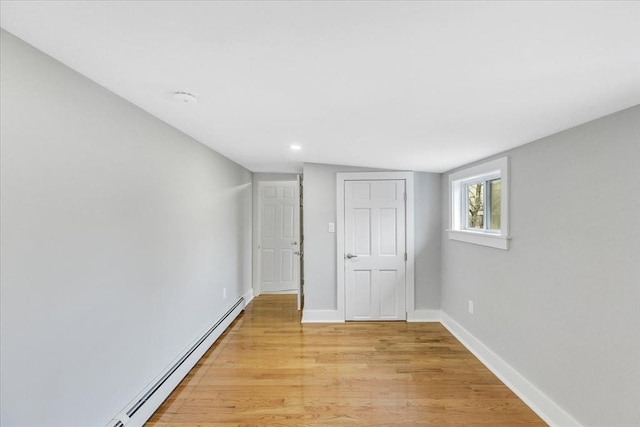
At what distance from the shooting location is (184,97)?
1598 mm

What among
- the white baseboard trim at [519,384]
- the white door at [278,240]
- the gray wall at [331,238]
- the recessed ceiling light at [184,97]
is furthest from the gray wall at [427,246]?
the recessed ceiling light at [184,97]

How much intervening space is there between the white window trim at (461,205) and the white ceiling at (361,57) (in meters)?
0.60

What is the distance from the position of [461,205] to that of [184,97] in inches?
120

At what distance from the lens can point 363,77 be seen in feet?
4.21

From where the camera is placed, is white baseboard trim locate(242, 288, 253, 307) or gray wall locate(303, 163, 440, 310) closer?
gray wall locate(303, 163, 440, 310)

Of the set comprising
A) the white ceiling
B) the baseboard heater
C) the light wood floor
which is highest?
the white ceiling

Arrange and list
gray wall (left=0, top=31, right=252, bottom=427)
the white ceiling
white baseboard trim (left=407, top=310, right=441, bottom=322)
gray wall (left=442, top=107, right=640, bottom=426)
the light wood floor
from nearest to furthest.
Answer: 1. the white ceiling
2. gray wall (left=0, top=31, right=252, bottom=427)
3. gray wall (left=442, top=107, right=640, bottom=426)
4. the light wood floor
5. white baseboard trim (left=407, top=310, right=441, bottom=322)

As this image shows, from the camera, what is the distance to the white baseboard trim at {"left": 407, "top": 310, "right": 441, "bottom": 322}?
3.78 meters

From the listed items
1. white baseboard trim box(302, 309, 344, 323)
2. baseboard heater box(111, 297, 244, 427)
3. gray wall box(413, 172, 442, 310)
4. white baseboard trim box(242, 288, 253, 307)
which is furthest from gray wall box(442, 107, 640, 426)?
white baseboard trim box(242, 288, 253, 307)

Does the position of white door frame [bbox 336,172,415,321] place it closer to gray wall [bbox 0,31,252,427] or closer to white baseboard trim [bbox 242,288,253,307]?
white baseboard trim [bbox 242,288,253,307]

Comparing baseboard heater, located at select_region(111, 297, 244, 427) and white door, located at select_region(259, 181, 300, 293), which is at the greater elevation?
white door, located at select_region(259, 181, 300, 293)

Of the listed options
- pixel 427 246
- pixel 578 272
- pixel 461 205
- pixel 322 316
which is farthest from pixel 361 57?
pixel 322 316

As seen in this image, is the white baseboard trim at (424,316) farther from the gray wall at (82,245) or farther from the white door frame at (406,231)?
the gray wall at (82,245)

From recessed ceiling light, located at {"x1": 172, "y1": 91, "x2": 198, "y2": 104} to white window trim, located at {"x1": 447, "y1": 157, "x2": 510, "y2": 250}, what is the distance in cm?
237
